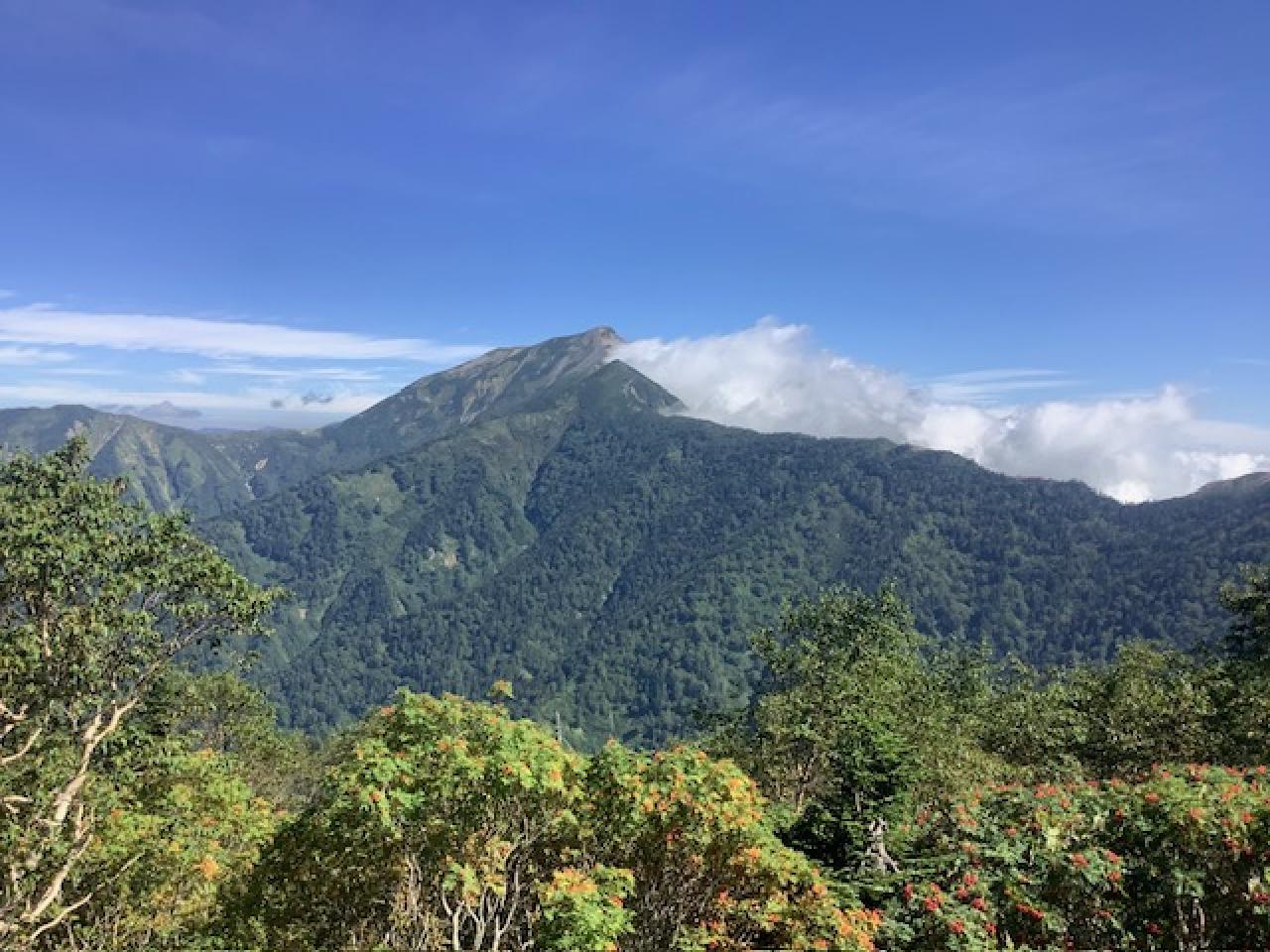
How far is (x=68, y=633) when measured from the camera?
15.4 metres

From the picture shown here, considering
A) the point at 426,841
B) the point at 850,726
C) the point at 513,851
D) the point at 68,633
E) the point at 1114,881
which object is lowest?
the point at 850,726

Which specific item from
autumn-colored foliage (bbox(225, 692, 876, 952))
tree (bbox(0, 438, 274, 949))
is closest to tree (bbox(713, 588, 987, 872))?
autumn-colored foliage (bbox(225, 692, 876, 952))

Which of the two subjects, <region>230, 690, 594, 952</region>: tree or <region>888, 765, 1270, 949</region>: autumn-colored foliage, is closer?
<region>230, 690, 594, 952</region>: tree

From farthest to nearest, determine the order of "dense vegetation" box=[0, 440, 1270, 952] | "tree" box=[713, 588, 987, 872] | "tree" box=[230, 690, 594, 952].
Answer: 1. "tree" box=[713, 588, 987, 872]
2. "dense vegetation" box=[0, 440, 1270, 952]
3. "tree" box=[230, 690, 594, 952]

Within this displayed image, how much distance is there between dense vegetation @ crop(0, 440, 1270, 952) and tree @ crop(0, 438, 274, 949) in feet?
0.22

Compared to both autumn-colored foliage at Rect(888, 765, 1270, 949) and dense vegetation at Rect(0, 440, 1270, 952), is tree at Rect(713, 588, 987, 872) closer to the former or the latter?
dense vegetation at Rect(0, 440, 1270, 952)

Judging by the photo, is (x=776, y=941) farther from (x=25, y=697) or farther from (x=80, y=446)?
(x=80, y=446)

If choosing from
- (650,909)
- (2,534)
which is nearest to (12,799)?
(2,534)

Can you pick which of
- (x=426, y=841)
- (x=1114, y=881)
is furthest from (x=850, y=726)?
(x=426, y=841)

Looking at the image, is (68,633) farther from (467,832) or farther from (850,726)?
(850,726)

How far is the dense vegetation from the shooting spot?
10.4 metres

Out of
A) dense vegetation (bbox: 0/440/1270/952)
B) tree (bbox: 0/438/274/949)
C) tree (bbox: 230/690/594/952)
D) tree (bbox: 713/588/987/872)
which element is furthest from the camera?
tree (bbox: 713/588/987/872)

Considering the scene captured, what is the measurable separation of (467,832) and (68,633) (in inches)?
411

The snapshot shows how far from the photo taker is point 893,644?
5656cm
